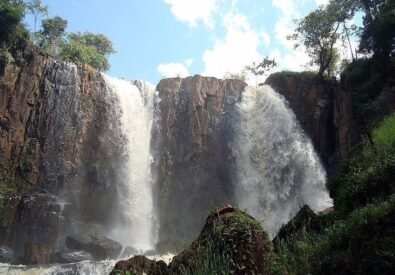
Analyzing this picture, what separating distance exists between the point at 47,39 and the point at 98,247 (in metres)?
28.6

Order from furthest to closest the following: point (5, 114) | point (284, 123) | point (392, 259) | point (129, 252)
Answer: point (284, 123) < point (5, 114) < point (129, 252) < point (392, 259)

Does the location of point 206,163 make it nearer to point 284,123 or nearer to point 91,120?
point 284,123

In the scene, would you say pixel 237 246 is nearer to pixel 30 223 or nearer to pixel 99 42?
pixel 30 223

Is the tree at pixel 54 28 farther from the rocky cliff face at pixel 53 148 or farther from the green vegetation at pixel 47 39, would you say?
the rocky cliff face at pixel 53 148

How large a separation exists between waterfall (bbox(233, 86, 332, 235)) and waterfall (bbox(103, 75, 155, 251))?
5365mm

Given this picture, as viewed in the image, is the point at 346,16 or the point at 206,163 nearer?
the point at 206,163

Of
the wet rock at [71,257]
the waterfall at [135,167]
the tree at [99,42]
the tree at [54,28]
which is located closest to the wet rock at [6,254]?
the wet rock at [71,257]

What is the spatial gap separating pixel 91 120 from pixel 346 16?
63.3 feet

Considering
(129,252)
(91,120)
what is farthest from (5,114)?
(129,252)

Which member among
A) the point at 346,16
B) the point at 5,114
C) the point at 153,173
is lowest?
the point at 153,173

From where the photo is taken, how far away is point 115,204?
25.0 metres

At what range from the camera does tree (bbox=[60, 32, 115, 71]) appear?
123ft

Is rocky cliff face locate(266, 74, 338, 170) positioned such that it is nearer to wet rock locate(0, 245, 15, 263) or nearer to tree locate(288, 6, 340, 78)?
tree locate(288, 6, 340, 78)

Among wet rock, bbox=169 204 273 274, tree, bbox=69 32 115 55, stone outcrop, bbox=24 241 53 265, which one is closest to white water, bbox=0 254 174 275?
stone outcrop, bbox=24 241 53 265
